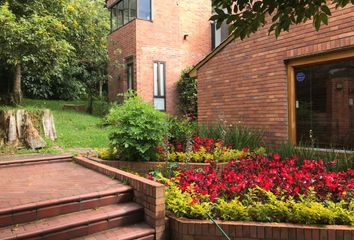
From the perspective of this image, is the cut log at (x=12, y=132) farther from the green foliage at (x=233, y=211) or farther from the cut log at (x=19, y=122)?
the green foliage at (x=233, y=211)

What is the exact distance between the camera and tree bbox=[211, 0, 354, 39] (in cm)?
245

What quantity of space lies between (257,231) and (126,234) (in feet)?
5.06

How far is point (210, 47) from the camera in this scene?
674 inches

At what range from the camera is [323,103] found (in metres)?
6.50

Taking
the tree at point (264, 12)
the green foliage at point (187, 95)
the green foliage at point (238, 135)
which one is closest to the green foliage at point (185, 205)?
the tree at point (264, 12)

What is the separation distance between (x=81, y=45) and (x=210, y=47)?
6412mm

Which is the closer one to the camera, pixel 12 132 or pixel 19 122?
pixel 12 132

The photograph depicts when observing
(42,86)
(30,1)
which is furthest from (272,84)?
(42,86)

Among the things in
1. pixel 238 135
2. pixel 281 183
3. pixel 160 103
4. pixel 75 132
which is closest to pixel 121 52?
pixel 160 103

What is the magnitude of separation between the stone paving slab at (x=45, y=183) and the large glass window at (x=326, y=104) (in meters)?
3.99

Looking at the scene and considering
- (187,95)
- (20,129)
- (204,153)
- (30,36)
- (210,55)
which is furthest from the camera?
(187,95)

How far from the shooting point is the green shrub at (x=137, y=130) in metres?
6.25

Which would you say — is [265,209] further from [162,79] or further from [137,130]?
[162,79]

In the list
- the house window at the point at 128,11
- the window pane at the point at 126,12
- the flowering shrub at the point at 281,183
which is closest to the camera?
the flowering shrub at the point at 281,183
